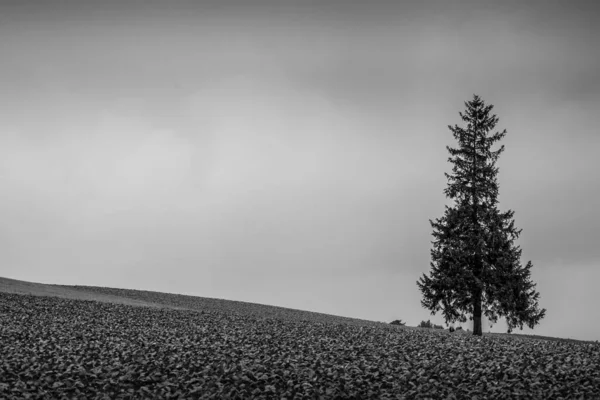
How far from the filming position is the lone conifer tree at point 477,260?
30.4 meters

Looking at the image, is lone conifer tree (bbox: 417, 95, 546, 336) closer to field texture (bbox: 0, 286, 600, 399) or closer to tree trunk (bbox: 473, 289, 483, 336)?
tree trunk (bbox: 473, 289, 483, 336)

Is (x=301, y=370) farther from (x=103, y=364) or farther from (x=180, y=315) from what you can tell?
(x=180, y=315)

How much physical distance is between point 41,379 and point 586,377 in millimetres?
13628

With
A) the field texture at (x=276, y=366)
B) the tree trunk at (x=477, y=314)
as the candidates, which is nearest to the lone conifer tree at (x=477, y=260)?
the tree trunk at (x=477, y=314)

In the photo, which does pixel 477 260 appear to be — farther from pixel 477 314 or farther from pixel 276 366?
pixel 276 366

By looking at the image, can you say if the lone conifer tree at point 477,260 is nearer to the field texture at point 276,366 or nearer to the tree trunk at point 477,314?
the tree trunk at point 477,314

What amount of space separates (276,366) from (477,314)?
1989 cm

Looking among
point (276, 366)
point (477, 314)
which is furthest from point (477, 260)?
point (276, 366)

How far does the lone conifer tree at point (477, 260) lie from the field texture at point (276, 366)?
906 centimetres

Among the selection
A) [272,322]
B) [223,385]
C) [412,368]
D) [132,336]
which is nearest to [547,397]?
[412,368]

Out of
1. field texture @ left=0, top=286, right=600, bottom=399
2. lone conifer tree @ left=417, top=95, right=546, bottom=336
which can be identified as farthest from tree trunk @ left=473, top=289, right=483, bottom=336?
field texture @ left=0, top=286, right=600, bottom=399

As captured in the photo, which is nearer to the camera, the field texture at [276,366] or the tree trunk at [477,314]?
the field texture at [276,366]

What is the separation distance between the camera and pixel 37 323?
2336 centimetres

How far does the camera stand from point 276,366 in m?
14.4
